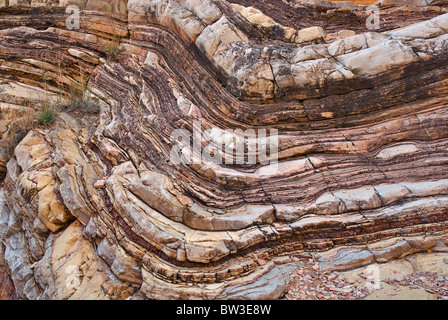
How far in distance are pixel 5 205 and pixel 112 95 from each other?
224 centimetres

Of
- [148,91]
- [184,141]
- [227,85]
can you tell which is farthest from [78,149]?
[227,85]

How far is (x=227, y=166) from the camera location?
4473 millimetres

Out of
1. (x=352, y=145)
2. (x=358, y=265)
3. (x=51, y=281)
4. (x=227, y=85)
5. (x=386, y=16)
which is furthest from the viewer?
(x=386, y=16)

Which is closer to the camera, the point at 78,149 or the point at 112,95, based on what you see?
the point at 78,149

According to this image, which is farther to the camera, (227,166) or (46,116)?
(46,116)

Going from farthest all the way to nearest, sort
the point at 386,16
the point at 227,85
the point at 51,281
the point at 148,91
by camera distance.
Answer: the point at 386,16 < the point at 148,91 < the point at 227,85 < the point at 51,281

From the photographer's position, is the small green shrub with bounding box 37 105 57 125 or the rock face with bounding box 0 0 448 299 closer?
the rock face with bounding box 0 0 448 299

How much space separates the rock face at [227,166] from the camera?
379 centimetres

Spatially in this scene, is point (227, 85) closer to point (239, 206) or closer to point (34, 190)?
point (239, 206)

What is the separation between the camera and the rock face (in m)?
3.79

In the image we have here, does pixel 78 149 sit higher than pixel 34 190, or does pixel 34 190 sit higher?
pixel 78 149

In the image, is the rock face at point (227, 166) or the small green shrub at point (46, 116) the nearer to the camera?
the rock face at point (227, 166)

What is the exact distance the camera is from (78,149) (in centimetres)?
528

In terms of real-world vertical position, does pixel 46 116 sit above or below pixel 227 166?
above
